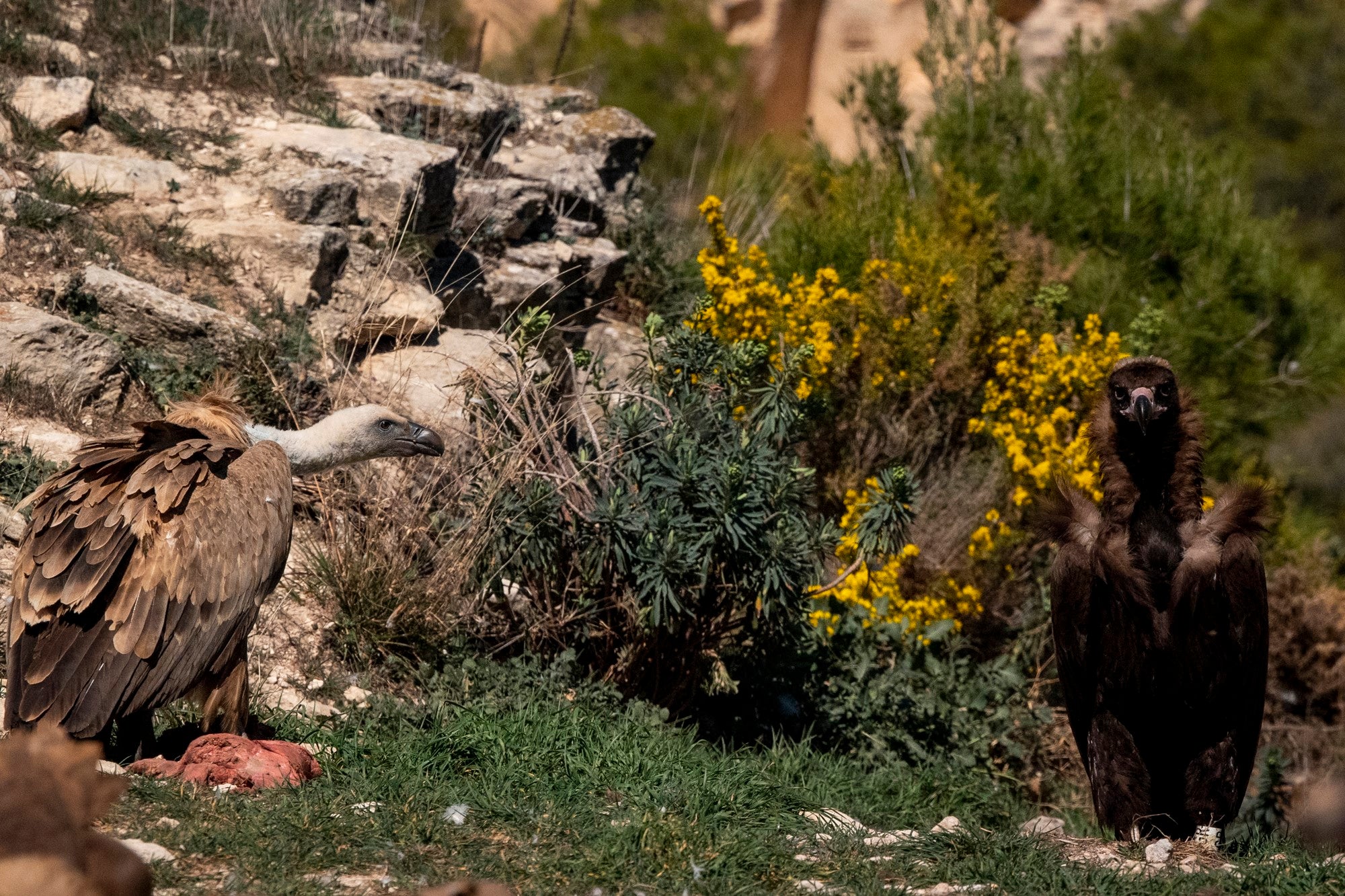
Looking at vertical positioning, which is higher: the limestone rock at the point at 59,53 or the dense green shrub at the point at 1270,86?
the dense green shrub at the point at 1270,86

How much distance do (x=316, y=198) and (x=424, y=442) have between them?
132 inches

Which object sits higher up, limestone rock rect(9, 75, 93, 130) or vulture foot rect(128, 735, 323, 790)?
limestone rock rect(9, 75, 93, 130)

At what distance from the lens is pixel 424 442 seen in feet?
20.6

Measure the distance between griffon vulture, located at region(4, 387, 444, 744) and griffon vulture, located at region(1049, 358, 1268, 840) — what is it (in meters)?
3.11

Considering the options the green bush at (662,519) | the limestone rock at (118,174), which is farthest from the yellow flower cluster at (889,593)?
the limestone rock at (118,174)

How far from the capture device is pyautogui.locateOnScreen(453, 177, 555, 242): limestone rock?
977cm

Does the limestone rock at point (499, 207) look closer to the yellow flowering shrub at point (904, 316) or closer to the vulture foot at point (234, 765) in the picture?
the yellow flowering shrub at point (904, 316)

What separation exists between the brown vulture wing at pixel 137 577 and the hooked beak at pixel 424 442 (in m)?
1.09

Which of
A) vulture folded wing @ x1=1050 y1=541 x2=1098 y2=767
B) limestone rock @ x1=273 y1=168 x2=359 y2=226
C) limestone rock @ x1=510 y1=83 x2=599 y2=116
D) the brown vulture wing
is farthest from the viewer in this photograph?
limestone rock @ x1=510 y1=83 x2=599 y2=116

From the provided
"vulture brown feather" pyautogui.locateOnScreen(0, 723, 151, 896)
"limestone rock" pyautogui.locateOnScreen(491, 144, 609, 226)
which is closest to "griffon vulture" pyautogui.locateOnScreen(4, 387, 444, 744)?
"vulture brown feather" pyautogui.locateOnScreen(0, 723, 151, 896)

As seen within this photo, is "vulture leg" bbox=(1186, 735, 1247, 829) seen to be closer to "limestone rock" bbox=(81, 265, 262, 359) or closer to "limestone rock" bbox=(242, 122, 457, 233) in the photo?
"limestone rock" bbox=(81, 265, 262, 359)

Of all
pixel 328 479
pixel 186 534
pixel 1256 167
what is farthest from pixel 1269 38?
pixel 186 534

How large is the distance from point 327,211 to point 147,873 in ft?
21.1

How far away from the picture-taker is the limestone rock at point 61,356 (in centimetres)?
721
